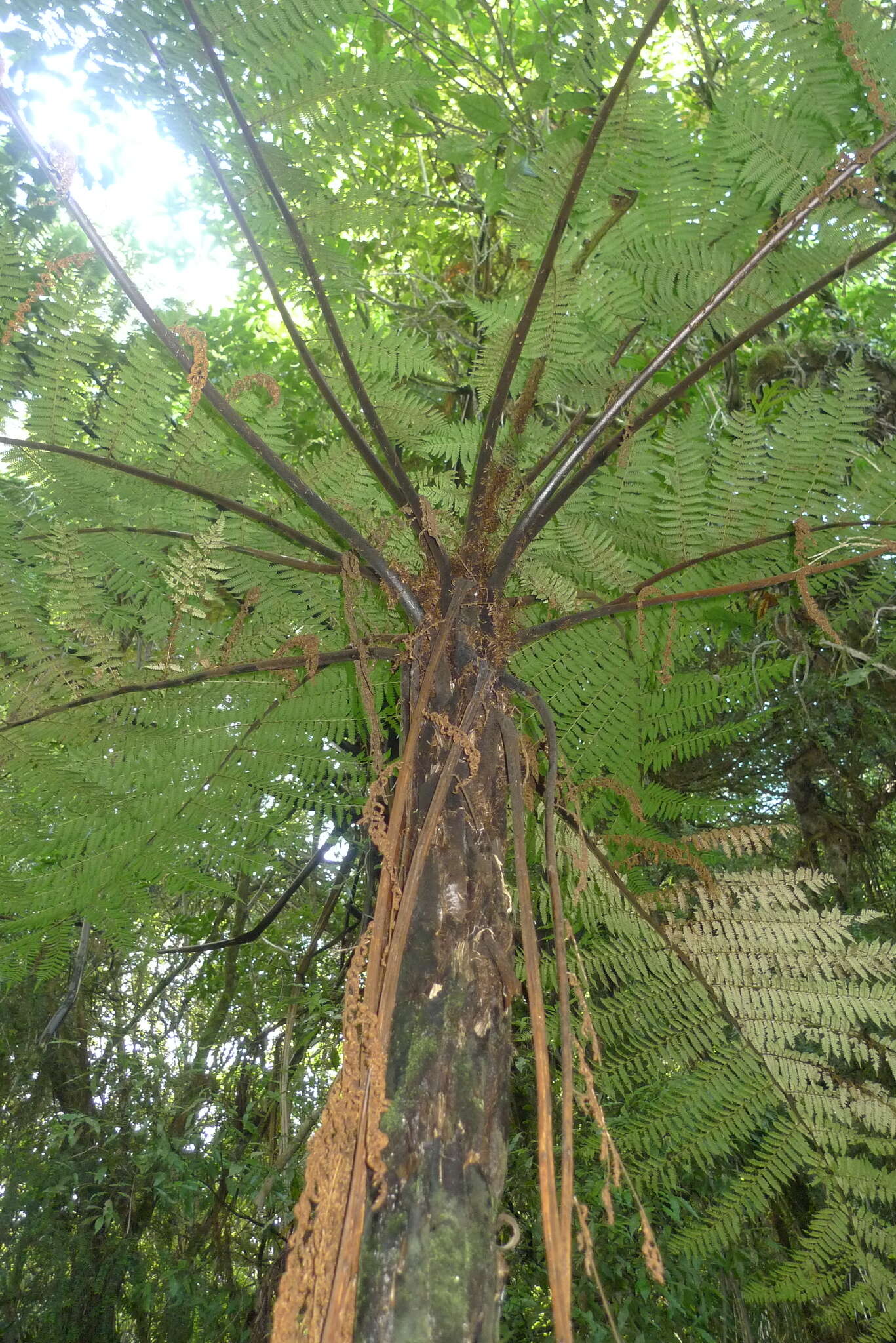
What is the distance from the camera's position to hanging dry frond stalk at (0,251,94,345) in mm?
1194

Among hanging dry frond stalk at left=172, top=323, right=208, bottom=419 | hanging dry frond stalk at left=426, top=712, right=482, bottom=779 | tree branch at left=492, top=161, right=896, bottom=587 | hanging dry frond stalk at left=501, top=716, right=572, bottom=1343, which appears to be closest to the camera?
hanging dry frond stalk at left=501, top=716, right=572, bottom=1343

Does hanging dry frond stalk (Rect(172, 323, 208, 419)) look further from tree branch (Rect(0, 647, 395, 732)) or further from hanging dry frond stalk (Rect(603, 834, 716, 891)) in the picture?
hanging dry frond stalk (Rect(603, 834, 716, 891))

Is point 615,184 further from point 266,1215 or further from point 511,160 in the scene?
point 266,1215

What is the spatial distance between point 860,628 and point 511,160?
6.29 ft

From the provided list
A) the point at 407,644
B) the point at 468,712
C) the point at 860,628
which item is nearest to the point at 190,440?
the point at 407,644

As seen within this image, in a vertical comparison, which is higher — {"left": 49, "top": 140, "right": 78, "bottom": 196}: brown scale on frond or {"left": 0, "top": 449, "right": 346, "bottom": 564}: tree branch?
{"left": 49, "top": 140, "right": 78, "bottom": 196}: brown scale on frond

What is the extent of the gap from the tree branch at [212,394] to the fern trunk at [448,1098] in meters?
0.38

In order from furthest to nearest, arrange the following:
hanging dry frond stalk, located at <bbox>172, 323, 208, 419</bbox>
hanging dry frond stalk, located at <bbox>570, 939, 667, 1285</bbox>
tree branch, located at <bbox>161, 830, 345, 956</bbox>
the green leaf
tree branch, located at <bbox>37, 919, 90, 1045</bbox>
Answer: tree branch, located at <bbox>37, 919, 90, 1045</bbox> < tree branch, located at <bbox>161, 830, 345, 956</bbox> < the green leaf < hanging dry frond stalk, located at <bbox>172, 323, 208, 419</bbox> < hanging dry frond stalk, located at <bbox>570, 939, 667, 1285</bbox>

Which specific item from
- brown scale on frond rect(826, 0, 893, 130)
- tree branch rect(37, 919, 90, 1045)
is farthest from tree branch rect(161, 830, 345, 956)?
brown scale on frond rect(826, 0, 893, 130)

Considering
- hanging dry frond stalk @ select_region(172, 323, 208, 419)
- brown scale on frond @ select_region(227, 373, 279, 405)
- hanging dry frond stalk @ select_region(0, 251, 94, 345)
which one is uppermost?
hanging dry frond stalk @ select_region(0, 251, 94, 345)

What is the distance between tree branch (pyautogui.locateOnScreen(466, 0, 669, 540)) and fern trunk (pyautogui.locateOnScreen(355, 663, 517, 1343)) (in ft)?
1.78

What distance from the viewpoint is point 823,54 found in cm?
140

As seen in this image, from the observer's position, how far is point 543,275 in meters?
1.18

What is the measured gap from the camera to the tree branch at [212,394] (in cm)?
100
